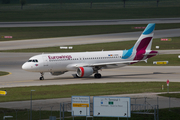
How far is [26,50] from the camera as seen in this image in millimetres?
99875

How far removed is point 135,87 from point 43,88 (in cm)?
1372

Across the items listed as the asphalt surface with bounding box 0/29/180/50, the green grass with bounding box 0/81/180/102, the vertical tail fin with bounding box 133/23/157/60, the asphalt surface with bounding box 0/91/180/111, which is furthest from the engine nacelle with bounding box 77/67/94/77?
the asphalt surface with bounding box 0/29/180/50

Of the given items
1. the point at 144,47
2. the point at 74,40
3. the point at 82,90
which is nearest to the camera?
the point at 82,90

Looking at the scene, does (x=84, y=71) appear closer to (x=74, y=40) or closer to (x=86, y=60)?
(x=86, y=60)

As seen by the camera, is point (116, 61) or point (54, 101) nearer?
point (54, 101)

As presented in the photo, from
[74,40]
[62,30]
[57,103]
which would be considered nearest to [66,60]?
[57,103]

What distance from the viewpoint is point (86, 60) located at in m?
63.7

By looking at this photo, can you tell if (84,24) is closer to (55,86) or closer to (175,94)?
(55,86)

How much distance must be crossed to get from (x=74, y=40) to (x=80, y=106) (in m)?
88.3

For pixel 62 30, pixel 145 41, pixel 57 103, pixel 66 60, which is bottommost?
pixel 57 103

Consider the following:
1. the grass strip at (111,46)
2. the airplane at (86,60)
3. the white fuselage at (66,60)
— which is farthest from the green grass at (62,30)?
the white fuselage at (66,60)

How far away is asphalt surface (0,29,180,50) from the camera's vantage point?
10674 centimetres

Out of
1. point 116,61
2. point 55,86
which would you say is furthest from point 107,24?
point 55,86

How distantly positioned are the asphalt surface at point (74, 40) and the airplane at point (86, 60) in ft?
141
